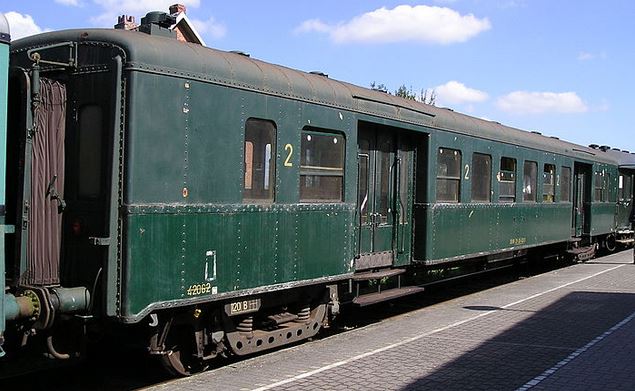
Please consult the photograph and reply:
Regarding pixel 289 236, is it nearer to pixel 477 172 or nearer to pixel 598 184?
pixel 477 172

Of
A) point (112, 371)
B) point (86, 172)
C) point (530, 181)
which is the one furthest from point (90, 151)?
point (530, 181)

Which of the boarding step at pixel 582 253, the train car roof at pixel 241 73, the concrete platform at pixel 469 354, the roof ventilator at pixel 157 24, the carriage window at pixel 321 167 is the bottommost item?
the concrete platform at pixel 469 354

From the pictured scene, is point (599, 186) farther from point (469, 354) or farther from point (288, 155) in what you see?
point (288, 155)

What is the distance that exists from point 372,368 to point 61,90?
3.98 m

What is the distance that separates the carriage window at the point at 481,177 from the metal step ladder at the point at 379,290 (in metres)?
2.60

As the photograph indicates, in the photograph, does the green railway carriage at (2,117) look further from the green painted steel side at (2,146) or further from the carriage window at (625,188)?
the carriage window at (625,188)

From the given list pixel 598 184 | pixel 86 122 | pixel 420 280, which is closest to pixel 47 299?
pixel 86 122

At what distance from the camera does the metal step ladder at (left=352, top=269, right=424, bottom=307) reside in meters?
8.95

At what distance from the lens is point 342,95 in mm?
8312

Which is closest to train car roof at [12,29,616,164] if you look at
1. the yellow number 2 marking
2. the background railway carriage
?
the background railway carriage

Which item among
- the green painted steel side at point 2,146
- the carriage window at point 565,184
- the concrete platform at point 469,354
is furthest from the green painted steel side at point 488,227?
the green painted steel side at point 2,146

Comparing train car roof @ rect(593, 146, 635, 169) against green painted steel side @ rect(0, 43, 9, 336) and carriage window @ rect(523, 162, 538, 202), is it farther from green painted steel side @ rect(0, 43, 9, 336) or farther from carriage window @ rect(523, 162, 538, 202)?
green painted steel side @ rect(0, 43, 9, 336)

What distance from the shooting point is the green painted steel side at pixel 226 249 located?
18.9ft

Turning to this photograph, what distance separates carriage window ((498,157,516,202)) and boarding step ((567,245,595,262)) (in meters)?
5.36
